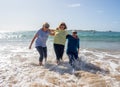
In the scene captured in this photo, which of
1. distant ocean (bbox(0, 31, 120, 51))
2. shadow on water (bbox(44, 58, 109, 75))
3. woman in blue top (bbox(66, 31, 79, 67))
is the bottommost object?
distant ocean (bbox(0, 31, 120, 51))

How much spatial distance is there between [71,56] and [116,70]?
187 cm

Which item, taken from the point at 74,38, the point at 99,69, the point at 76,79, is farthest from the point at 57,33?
the point at 76,79

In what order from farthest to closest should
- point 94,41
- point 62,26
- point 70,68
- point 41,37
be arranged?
1. point 94,41
2. point 41,37
3. point 62,26
4. point 70,68

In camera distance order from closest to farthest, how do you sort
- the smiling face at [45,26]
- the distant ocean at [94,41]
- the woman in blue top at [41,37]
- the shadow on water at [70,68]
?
the shadow on water at [70,68] < the smiling face at [45,26] < the woman in blue top at [41,37] < the distant ocean at [94,41]

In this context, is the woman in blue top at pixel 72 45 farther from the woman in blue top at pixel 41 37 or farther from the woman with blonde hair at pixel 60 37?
the woman in blue top at pixel 41 37

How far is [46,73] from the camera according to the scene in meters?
7.09

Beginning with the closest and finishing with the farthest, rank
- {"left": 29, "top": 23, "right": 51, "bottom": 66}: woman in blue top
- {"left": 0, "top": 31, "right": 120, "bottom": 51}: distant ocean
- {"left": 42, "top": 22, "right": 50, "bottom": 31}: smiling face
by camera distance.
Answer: {"left": 42, "top": 22, "right": 50, "bottom": 31}: smiling face
{"left": 29, "top": 23, "right": 51, "bottom": 66}: woman in blue top
{"left": 0, "top": 31, "right": 120, "bottom": 51}: distant ocean

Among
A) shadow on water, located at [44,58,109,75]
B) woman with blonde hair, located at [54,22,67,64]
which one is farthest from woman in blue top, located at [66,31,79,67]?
→ shadow on water, located at [44,58,109,75]

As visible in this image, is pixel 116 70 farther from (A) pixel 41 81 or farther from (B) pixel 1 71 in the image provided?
(B) pixel 1 71

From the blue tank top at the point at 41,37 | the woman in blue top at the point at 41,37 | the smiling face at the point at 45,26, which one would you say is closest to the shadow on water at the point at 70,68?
the woman in blue top at the point at 41,37

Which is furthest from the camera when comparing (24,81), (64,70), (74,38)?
(74,38)

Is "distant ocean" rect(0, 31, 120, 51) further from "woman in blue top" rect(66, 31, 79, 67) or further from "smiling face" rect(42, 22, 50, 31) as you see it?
"smiling face" rect(42, 22, 50, 31)

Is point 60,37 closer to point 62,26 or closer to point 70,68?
point 62,26

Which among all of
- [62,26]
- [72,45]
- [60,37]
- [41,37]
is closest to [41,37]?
[41,37]
